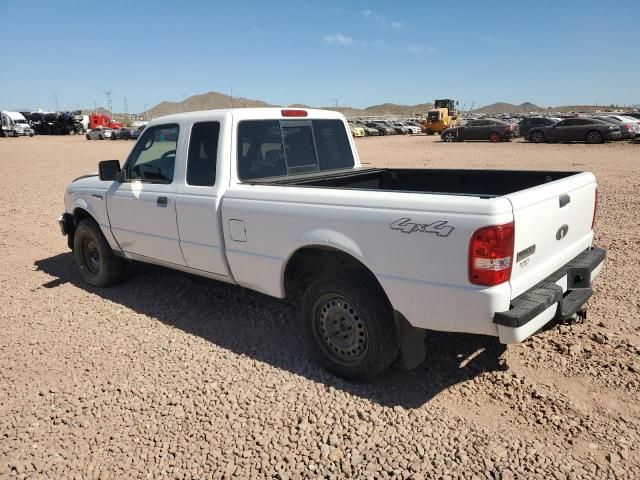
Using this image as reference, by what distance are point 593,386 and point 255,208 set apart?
275 cm

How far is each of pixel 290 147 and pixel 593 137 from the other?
89.7 feet

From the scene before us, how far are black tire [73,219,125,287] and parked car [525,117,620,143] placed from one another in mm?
27530

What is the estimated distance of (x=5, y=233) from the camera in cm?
912

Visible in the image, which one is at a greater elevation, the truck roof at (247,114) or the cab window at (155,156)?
the truck roof at (247,114)

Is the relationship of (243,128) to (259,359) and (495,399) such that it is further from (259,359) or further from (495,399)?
(495,399)

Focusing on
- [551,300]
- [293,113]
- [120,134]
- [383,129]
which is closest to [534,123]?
[383,129]

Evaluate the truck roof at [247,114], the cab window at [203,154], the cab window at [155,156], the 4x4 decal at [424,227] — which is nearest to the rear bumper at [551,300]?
the 4x4 decal at [424,227]

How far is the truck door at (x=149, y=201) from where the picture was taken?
4.75 meters

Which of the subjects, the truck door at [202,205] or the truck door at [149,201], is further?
the truck door at [149,201]

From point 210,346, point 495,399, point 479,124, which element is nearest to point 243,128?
point 210,346

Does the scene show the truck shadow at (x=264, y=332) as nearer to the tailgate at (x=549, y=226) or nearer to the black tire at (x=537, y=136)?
the tailgate at (x=549, y=226)

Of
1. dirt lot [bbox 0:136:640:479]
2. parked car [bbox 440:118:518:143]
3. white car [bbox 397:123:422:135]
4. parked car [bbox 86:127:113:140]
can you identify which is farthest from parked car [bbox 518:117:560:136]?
parked car [bbox 86:127:113:140]

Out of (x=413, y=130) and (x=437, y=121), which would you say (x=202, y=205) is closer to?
(x=437, y=121)

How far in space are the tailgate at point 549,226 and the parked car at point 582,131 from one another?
26471 millimetres
